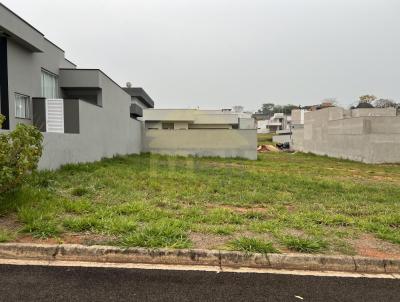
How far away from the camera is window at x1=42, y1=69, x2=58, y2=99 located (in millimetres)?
14914

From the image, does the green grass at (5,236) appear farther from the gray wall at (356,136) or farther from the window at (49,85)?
the gray wall at (356,136)

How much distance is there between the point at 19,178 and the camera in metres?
5.17

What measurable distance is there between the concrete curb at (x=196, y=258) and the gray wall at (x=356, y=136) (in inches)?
927

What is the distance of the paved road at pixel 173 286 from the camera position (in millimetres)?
3023

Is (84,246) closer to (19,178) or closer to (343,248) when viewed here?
(19,178)

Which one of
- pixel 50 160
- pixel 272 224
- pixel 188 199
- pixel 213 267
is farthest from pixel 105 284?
pixel 50 160

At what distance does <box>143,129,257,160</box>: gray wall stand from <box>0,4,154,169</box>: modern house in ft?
24.2

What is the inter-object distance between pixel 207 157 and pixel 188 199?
1700cm

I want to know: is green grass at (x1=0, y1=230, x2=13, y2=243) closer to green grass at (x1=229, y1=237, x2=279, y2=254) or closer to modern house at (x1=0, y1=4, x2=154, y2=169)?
green grass at (x1=229, y1=237, x2=279, y2=254)

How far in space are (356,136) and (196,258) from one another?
85.6 ft

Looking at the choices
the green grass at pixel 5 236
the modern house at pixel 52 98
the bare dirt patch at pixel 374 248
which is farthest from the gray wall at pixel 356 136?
the green grass at pixel 5 236

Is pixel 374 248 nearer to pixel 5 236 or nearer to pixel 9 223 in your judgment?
pixel 5 236

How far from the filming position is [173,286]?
10.6 ft

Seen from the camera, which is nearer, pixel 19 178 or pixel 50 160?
pixel 19 178
